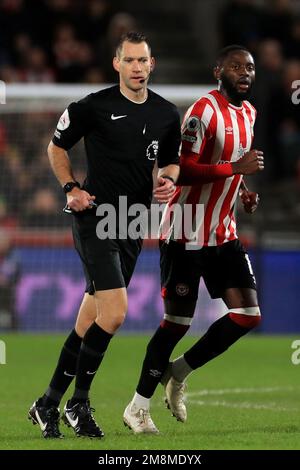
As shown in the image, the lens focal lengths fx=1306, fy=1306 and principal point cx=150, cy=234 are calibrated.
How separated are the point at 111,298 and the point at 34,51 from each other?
10570 mm

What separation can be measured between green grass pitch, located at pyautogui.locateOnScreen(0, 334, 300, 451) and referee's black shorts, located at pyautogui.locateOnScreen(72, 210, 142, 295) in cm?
86

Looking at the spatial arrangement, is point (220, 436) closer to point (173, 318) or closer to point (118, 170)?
point (173, 318)

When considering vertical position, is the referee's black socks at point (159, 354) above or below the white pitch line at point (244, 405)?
above

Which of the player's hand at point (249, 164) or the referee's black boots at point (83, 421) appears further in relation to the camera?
the player's hand at point (249, 164)

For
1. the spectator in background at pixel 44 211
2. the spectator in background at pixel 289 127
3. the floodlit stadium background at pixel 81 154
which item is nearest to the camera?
the floodlit stadium background at pixel 81 154

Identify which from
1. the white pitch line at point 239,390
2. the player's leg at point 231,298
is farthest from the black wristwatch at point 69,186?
the white pitch line at point 239,390

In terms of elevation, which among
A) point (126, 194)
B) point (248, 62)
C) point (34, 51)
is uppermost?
point (34, 51)

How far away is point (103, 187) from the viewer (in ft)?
23.8

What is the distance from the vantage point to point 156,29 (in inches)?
802

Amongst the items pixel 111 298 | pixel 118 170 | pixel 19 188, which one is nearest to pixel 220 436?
pixel 111 298

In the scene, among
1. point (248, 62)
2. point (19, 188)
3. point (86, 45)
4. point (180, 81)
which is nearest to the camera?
point (248, 62)

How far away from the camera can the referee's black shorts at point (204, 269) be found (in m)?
7.77

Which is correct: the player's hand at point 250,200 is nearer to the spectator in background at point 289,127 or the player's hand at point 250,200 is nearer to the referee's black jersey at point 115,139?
the referee's black jersey at point 115,139

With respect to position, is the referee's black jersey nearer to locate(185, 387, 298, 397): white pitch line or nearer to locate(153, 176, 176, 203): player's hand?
locate(153, 176, 176, 203): player's hand
